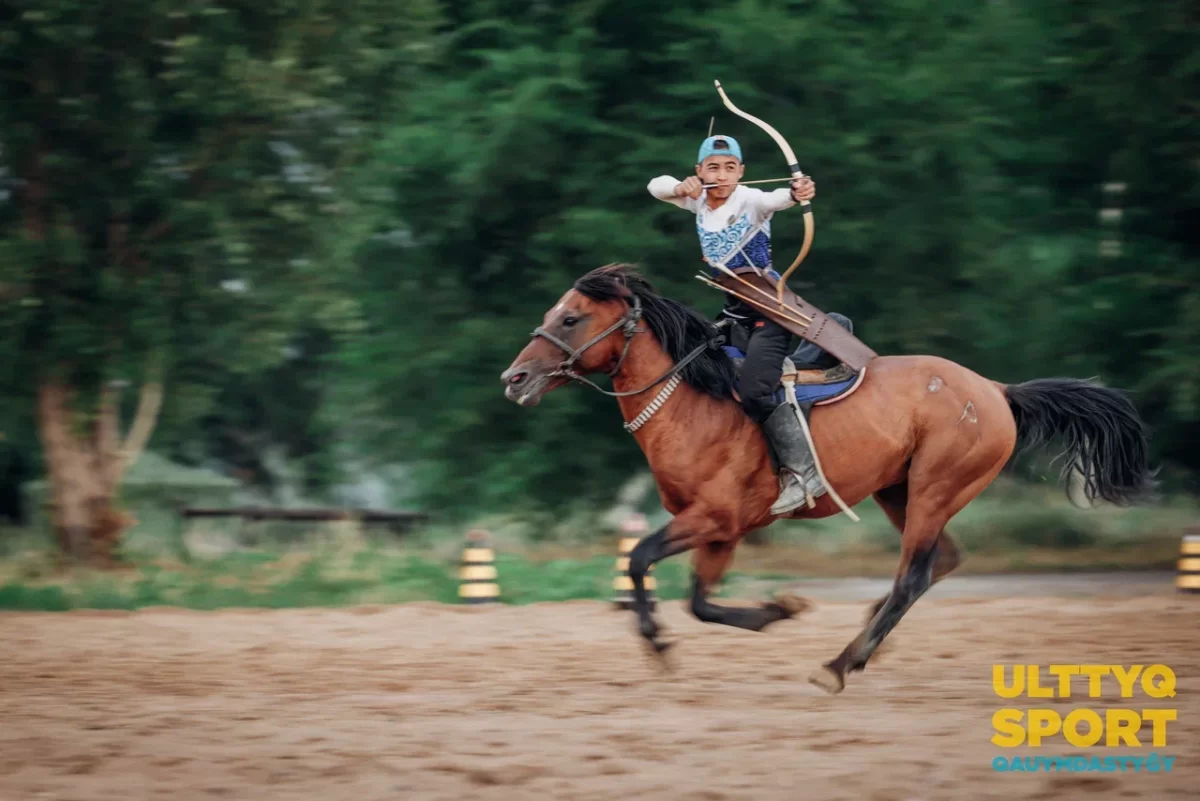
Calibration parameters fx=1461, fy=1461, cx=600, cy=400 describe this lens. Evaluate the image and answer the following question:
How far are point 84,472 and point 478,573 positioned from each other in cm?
510

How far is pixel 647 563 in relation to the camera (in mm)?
8297

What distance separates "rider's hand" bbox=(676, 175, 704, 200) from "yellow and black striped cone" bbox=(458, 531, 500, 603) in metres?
5.71

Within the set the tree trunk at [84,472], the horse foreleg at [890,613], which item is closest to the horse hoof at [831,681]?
the horse foreleg at [890,613]

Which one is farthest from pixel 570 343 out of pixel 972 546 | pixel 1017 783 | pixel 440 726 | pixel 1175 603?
pixel 972 546

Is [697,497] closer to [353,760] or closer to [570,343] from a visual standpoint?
[570,343]

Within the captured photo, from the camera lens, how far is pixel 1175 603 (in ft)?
42.1

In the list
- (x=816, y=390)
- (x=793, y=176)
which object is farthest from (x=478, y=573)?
(x=793, y=176)

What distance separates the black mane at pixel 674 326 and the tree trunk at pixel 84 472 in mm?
8644

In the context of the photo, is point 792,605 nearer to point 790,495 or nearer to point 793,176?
point 790,495

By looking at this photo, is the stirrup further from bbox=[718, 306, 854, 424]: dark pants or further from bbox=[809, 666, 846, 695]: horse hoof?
bbox=[809, 666, 846, 695]: horse hoof

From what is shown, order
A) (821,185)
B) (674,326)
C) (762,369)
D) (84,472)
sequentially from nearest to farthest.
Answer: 1. (762,369)
2. (674,326)
3. (84,472)
4. (821,185)

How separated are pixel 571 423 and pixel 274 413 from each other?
32.7 feet

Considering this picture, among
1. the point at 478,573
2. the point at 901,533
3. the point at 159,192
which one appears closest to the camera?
the point at 901,533

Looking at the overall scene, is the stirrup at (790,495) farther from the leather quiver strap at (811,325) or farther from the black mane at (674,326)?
the leather quiver strap at (811,325)
